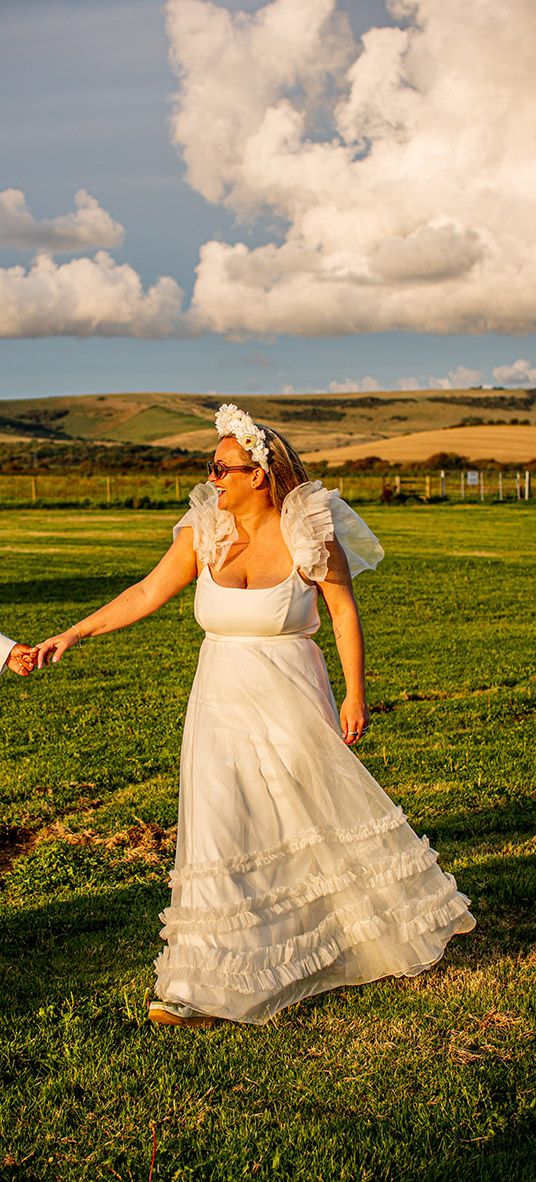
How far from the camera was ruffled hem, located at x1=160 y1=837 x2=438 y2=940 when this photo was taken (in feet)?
13.2

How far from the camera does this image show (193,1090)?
370 centimetres

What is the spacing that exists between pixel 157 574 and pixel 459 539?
28.2m

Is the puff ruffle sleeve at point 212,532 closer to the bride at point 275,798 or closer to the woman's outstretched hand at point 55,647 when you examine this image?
the bride at point 275,798

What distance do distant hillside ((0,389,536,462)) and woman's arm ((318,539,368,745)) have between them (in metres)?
129

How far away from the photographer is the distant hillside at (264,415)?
148 metres

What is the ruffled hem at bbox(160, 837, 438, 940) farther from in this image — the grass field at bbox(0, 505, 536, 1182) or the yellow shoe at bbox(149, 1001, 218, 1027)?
the grass field at bbox(0, 505, 536, 1182)

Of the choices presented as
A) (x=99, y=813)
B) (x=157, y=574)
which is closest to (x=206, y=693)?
(x=157, y=574)

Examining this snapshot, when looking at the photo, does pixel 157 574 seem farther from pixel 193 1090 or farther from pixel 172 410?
pixel 172 410

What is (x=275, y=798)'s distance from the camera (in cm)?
427

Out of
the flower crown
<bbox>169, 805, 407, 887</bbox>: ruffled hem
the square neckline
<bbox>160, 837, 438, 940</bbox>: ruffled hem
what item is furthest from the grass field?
the flower crown

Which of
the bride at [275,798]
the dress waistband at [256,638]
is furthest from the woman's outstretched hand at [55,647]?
the dress waistband at [256,638]

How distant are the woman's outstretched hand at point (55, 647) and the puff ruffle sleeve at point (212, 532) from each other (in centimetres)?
80

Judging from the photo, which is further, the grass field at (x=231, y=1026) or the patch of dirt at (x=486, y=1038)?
the patch of dirt at (x=486, y=1038)

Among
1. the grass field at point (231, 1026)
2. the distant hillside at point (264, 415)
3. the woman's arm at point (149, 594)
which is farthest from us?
the distant hillside at point (264, 415)
